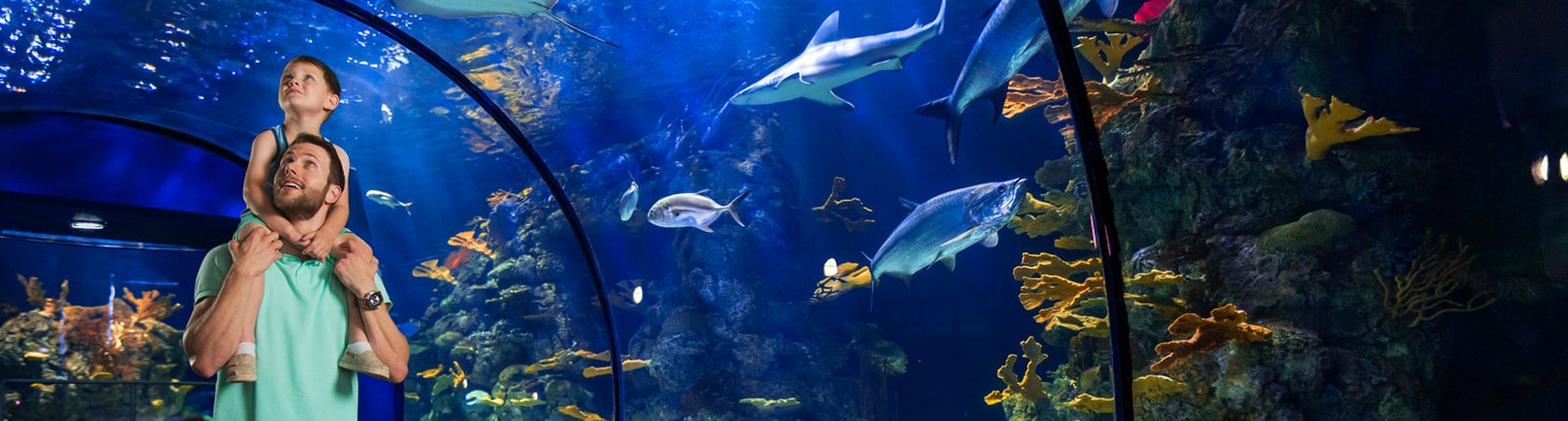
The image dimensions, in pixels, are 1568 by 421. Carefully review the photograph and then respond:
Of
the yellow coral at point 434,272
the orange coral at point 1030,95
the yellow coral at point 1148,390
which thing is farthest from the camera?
the yellow coral at point 434,272

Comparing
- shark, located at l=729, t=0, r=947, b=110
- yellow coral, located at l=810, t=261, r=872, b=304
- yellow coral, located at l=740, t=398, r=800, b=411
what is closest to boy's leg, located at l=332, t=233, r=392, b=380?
shark, located at l=729, t=0, r=947, b=110

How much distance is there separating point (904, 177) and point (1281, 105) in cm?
841

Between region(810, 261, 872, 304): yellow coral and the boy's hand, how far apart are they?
28.9 ft

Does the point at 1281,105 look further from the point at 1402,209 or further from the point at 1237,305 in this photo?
the point at 1237,305

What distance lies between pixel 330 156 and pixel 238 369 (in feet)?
2.10

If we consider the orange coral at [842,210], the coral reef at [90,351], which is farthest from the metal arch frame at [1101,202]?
the orange coral at [842,210]

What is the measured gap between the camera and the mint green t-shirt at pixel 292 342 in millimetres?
2074

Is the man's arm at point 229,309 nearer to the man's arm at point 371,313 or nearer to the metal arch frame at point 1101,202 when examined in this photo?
the man's arm at point 371,313

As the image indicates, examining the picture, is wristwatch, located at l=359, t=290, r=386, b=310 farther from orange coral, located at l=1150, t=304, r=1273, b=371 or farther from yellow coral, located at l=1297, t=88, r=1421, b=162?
yellow coral, located at l=1297, t=88, r=1421, b=162

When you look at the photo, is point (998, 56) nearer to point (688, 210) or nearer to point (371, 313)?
point (371, 313)

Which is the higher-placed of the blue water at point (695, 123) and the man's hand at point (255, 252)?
the blue water at point (695, 123)

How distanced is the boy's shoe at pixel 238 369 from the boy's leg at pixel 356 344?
234 mm

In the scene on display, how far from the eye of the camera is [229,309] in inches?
77.3

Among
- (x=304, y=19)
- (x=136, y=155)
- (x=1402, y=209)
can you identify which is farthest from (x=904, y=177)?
(x=136, y=155)
